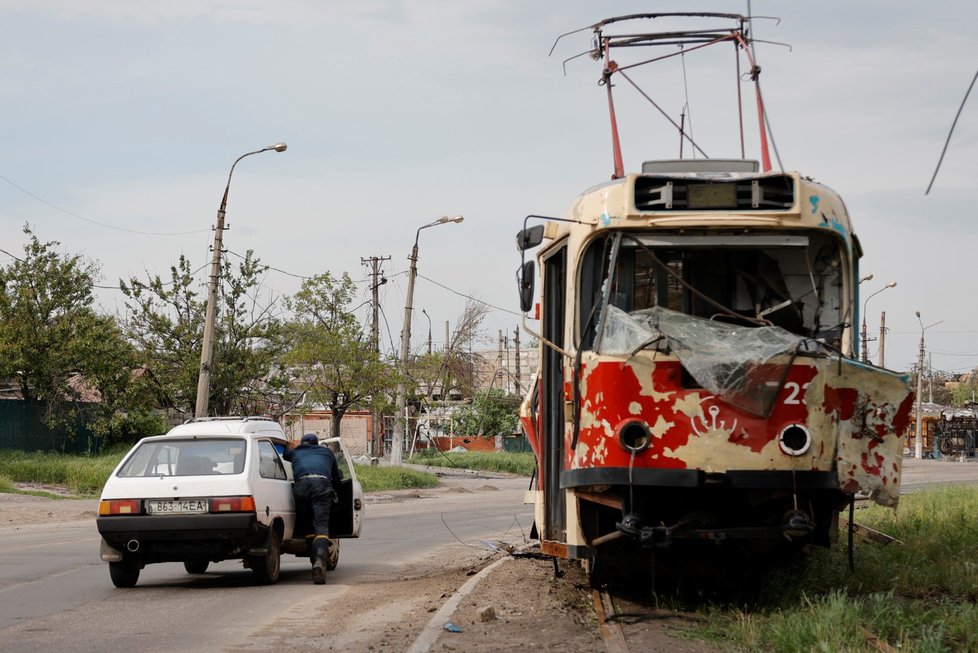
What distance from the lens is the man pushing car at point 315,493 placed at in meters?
13.0

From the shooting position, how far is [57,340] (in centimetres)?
3409

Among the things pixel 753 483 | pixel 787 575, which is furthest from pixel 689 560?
pixel 753 483

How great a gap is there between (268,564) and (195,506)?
0.97 metres

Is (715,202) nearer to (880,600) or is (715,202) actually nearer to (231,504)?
(880,600)

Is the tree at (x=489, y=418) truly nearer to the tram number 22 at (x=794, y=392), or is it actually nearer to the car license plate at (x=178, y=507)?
the car license plate at (x=178, y=507)

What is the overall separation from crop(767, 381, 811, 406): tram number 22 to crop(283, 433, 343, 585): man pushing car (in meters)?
5.72

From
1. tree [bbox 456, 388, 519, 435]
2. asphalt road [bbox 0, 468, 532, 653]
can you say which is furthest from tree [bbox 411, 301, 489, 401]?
asphalt road [bbox 0, 468, 532, 653]

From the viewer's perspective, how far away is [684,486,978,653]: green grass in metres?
7.53

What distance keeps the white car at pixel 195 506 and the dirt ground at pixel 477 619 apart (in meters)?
1.09

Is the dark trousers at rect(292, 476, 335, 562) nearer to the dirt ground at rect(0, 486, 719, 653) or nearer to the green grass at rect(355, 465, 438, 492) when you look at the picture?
the dirt ground at rect(0, 486, 719, 653)

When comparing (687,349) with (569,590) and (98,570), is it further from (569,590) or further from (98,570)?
(98,570)

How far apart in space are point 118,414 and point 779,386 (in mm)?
30380

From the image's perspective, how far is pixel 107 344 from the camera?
116 ft

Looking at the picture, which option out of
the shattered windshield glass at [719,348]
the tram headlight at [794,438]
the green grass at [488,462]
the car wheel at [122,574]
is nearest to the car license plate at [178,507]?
the car wheel at [122,574]
